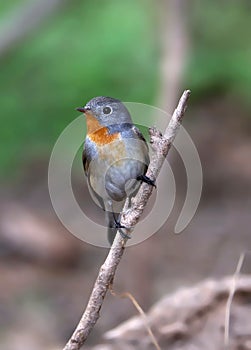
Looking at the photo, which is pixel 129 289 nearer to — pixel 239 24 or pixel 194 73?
pixel 194 73

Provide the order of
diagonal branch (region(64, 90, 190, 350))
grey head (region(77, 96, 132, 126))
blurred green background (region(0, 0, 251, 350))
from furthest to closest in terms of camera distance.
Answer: blurred green background (region(0, 0, 251, 350)) → diagonal branch (region(64, 90, 190, 350)) → grey head (region(77, 96, 132, 126))

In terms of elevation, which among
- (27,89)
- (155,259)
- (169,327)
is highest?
(27,89)

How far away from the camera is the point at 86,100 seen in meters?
5.79

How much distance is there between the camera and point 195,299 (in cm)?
290

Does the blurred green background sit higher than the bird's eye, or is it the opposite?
the blurred green background

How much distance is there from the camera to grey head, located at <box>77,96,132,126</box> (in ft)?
5.73

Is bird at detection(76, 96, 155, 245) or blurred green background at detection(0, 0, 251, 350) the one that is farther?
blurred green background at detection(0, 0, 251, 350)

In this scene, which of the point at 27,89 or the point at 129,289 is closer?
the point at 129,289

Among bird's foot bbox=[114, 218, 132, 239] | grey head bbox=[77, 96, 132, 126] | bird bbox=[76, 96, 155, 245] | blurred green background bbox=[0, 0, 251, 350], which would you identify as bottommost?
bird's foot bbox=[114, 218, 132, 239]

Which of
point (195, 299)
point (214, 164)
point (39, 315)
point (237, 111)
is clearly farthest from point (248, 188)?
point (195, 299)

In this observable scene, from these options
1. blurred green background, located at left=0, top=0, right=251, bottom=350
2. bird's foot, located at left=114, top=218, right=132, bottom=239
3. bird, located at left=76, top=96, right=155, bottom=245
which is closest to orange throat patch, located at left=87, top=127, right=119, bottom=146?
bird, located at left=76, top=96, right=155, bottom=245

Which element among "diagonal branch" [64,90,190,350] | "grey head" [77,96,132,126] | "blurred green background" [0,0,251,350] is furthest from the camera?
"blurred green background" [0,0,251,350]

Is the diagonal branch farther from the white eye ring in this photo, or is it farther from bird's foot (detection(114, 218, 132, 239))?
the white eye ring

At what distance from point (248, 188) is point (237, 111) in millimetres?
982
